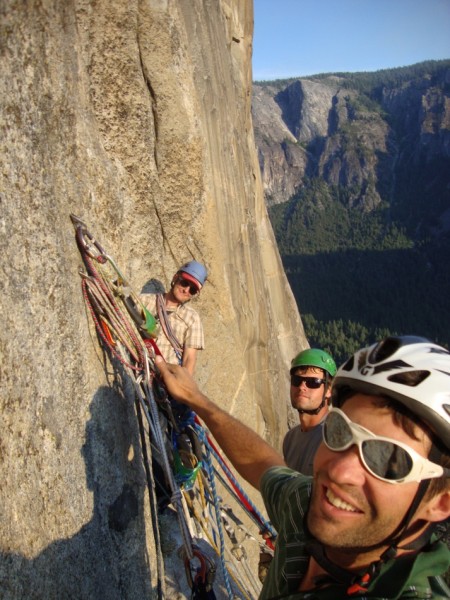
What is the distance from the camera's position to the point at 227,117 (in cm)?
741

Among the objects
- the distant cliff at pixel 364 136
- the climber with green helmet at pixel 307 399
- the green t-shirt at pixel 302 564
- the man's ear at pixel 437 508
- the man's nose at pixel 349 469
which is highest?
the distant cliff at pixel 364 136

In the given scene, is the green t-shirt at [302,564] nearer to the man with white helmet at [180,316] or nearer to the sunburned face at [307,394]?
the sunburned face at [307,394]

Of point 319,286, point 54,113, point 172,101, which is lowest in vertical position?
point 319,286

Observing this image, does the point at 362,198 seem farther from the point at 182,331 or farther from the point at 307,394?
the point at 307,394

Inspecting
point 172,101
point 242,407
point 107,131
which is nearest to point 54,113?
point 107,131

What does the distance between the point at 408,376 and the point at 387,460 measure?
31 centimetres

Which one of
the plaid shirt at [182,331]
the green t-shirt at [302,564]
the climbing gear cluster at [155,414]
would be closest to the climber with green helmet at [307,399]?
the climbing gear cluster at [155,414]

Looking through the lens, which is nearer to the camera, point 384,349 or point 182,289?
point 384,349

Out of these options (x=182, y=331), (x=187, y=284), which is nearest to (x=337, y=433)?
(x=187, y=284)

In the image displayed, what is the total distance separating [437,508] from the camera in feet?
5.45

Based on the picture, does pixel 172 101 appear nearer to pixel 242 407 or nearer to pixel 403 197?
pixel 242 407

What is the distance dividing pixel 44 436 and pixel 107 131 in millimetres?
2466

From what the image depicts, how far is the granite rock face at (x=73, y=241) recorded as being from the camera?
2.24 m

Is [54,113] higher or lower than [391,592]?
higher
